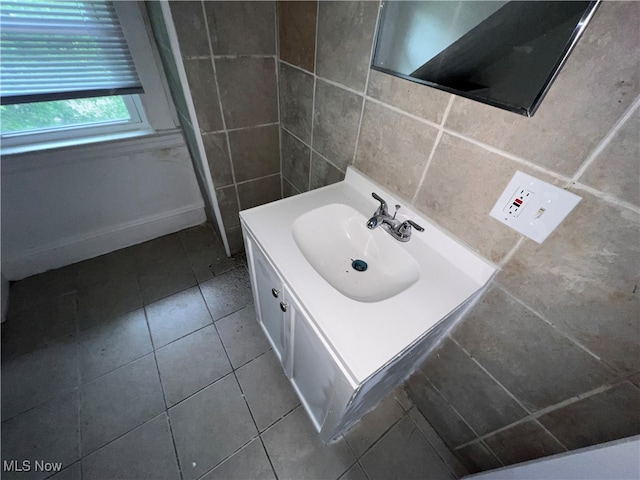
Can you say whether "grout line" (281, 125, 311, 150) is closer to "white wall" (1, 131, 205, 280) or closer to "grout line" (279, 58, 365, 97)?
"grout line" (279, 58, 365, 97)

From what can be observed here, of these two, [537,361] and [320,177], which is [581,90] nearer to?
[537,361]

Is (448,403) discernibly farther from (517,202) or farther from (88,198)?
(88,198)

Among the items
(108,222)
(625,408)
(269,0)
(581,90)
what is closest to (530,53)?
(581,90)

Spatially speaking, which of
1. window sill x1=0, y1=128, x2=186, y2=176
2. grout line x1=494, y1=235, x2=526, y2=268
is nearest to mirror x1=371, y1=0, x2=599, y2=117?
grout line x1=494, y1=235, x2=526, y2=268

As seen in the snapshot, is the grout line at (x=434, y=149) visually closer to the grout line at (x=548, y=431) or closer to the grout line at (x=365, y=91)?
the grout line at (x=365, y=91)

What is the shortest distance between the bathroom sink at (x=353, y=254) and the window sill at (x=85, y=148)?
3.81 ft

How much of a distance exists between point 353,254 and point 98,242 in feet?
5.53

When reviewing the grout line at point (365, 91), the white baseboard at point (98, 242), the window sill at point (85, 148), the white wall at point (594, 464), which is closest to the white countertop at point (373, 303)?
the grout line at point (365, 91)

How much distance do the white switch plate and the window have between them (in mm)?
1658

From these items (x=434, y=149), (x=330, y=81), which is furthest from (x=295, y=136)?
(x=434, y=149)

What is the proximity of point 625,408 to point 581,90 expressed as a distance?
2.22 feet

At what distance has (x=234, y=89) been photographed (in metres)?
1.17

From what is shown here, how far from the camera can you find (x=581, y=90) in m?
0.46

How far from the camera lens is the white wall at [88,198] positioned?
4.33ft
